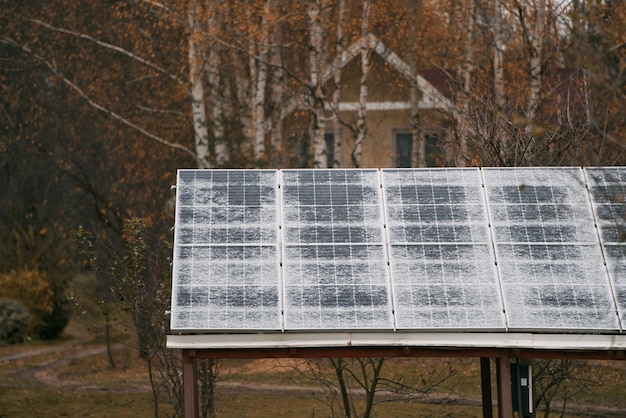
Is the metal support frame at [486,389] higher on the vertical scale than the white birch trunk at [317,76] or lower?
lower

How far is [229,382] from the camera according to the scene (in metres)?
20.2

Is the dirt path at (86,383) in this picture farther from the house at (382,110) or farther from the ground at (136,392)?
the house at (382,110)

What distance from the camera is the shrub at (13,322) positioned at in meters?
26.0

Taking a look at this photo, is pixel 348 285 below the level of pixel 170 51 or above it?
below

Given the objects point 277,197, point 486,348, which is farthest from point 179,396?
point 486,348

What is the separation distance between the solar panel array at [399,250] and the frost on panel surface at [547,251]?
12 millimetres

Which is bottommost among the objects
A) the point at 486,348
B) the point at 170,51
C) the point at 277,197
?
the point at 486,348

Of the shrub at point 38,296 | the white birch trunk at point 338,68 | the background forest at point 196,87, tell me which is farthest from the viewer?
the shrub at point 38,296

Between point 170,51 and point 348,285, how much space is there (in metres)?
19.0

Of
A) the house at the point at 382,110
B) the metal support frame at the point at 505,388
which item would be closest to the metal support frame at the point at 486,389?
the metal support frame at the point at 505,388

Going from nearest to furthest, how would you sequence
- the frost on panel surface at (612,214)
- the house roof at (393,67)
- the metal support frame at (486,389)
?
the frost on panel surface at (612,214), the metal support frame at (486,389), the house roof at (393,67)

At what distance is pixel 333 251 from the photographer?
10531 mm

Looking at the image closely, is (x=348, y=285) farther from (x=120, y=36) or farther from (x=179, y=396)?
(x=120, y=36)

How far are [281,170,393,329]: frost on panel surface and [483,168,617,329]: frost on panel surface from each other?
1.13m
